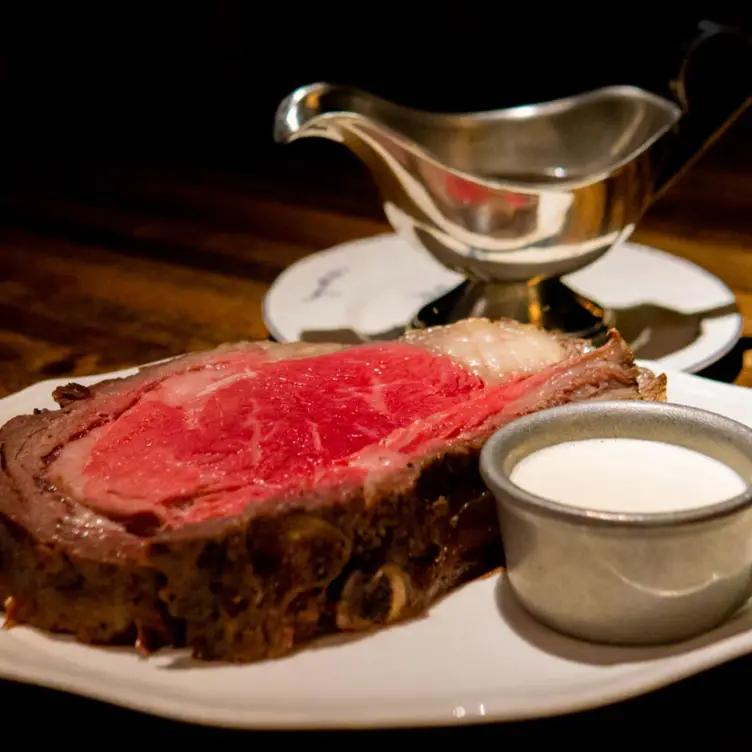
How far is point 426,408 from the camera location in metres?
1.56

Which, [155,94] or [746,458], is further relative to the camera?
[155,94]

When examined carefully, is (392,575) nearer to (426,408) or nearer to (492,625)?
(492,625)

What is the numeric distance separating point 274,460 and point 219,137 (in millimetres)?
3118

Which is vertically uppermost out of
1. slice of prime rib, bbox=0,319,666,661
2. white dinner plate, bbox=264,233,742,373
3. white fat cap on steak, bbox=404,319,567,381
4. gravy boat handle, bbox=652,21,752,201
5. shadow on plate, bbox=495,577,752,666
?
gravy boat handle, bbox=652,21,752,201

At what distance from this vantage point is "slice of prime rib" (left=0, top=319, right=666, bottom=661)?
126 cm

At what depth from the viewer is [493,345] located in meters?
1.73

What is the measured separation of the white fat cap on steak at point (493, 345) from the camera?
168 cm

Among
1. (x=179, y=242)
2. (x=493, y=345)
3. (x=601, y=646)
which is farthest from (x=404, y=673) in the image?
(x=179, y=242)

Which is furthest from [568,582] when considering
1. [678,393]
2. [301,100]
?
[301,100]

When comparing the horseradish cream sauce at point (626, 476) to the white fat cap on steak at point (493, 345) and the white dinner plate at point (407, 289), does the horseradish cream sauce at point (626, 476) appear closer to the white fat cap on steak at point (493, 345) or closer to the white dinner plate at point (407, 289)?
the white fat cap on steak at point (493, 345)

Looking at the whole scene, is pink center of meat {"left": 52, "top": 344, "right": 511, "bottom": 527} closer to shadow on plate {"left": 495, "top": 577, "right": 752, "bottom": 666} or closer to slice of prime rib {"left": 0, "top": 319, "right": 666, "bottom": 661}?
slice of prime rib {"left": 0, "top": 319, "right": 666, "bottom": 661}

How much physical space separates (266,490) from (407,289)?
4.34 feet

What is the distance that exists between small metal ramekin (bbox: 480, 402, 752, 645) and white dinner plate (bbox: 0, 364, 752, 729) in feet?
0.10

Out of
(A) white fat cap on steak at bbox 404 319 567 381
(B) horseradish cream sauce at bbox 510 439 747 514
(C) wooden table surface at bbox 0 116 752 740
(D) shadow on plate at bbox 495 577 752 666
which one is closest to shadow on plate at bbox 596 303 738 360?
(C) wooden table surface at bbox 0 116 752 740
